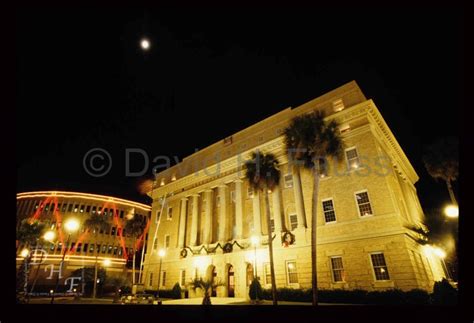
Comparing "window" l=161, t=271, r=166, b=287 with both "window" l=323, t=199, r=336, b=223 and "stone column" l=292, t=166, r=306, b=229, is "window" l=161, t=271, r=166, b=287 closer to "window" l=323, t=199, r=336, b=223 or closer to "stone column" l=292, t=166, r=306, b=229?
"stone column" l=292, t=166, r=306, b=229

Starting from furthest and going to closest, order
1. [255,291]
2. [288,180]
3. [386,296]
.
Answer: [288,180]
[255,291]
[386,296]

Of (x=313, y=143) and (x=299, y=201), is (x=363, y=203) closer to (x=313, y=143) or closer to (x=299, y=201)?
(x=299, y=201)

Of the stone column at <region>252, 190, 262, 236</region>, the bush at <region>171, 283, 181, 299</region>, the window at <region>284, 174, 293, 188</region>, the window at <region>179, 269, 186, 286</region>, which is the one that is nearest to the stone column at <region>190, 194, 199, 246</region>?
the window at <region>179, 269, 186, 286</region>

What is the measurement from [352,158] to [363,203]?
457cm

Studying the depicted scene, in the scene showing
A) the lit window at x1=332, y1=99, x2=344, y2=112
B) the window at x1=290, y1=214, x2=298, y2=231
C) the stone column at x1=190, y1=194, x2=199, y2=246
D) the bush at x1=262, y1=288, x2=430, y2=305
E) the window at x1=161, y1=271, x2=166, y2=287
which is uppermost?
the lit window at x1=332, y1=99, x2=344, y2=112

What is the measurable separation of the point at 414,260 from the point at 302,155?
39.0 feet

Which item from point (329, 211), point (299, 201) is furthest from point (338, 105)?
point (329, 211)

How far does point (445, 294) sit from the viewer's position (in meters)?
15.2

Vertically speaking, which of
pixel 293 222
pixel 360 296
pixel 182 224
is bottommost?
pixel 360 296

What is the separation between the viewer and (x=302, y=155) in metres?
19.9

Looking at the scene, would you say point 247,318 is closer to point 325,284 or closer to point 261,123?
point 325,284

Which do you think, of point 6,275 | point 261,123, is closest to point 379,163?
→ point 261,123

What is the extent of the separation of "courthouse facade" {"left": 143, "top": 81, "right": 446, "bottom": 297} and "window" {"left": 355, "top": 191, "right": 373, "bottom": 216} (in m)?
0.08

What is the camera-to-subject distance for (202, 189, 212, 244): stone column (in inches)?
1313
